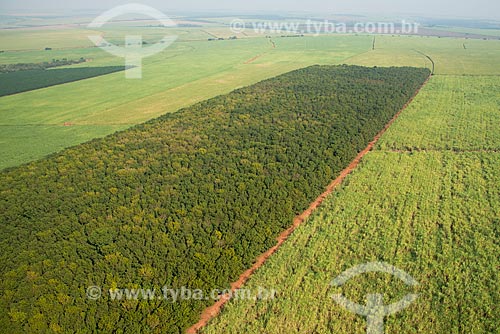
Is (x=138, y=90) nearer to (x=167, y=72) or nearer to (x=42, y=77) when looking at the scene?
(x=167, y=72)

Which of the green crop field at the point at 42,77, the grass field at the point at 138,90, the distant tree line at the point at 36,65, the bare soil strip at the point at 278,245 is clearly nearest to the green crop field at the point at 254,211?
the bare soil strip at the point at 278,245

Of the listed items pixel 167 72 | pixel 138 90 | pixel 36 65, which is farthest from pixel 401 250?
pixel 36 65

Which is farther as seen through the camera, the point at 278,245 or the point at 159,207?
the point at 159,207

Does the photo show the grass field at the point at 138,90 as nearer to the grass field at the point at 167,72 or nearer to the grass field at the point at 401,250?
A: the grass field at the point at 167,72

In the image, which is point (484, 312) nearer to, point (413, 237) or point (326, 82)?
point (413, 237)

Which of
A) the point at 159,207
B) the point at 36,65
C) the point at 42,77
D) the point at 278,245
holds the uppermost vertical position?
the point at 36,65

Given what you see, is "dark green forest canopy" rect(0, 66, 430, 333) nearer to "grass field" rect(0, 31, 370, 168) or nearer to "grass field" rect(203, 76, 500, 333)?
"grass field" rect(203, 76, 500, 333)

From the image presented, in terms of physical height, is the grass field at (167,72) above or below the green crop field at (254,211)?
above

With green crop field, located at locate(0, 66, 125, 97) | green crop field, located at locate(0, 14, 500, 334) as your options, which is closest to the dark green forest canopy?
green crop field, located at locate(0, 14, 500, 334)
